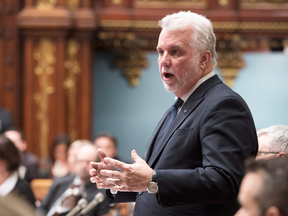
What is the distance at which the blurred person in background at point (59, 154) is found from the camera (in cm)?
522

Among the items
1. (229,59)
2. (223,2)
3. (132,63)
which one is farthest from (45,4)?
(229,59)

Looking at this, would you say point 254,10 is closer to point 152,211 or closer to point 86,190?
point 86,190

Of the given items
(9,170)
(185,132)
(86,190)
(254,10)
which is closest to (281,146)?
(185,132)

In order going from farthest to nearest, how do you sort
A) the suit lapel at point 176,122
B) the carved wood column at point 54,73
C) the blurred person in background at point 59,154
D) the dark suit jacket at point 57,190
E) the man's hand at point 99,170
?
1. the carved wood column at point 54,73
2. the blurred person in background at point 59,154
3. the dark suit jacket at point 57,190
4. the suit lapel at point 176,122
5. the man's hand at point 99,170

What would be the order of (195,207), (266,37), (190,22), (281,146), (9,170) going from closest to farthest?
(195,207), (190,22), (281,146), (9,170), (266,37)

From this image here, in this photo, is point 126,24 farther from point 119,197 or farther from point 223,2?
point 119,197

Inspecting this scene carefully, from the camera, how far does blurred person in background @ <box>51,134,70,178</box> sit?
5220mm

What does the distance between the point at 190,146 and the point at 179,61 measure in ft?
1.37

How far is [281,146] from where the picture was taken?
92.6 inches

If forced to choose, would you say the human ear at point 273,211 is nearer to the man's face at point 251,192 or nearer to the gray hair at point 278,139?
the man's face at point 251,192

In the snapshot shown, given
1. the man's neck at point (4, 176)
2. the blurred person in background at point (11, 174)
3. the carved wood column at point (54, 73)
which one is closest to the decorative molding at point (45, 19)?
the carved wood column at point (54, 73)

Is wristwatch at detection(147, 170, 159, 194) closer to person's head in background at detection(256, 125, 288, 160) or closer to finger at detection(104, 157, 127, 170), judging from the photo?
finger at detection(104, 157, 127, 170)

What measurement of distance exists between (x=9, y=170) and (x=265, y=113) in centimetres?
413

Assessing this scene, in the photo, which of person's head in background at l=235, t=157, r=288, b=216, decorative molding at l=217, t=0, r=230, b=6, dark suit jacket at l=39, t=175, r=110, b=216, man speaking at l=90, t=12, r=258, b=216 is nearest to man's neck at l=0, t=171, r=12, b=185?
dark suit jacket at l=39, t=175, r=110, b=216
